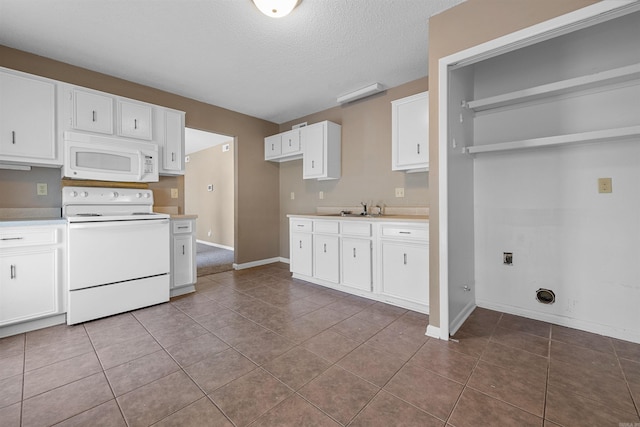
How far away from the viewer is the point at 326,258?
138 inches

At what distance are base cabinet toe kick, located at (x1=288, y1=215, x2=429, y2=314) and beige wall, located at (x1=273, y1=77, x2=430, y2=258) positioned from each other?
2.42 feet

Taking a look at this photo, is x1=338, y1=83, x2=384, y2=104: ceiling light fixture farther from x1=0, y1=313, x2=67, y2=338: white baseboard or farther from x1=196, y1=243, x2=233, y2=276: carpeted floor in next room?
x1=0, y1=313, x2=67, y2=338: white baseboard

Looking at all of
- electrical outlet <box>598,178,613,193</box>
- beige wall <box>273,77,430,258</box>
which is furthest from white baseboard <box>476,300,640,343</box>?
beige wall <box>273,77,430,258</box>

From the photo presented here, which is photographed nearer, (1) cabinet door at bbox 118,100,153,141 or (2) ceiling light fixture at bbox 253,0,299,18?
(2) ceiling light fixture at bbox 253,0,299,18

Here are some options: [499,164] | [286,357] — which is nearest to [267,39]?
[499,164]

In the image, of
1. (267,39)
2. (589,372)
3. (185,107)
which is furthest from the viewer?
(185,107)

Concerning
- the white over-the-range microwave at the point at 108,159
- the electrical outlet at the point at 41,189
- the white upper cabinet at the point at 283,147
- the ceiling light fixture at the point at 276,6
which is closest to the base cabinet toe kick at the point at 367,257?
the white upper cabinet at the point at 283,147

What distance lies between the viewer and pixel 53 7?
212 centimetres

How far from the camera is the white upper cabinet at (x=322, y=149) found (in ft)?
13.0

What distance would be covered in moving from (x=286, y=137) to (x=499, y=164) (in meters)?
3.01

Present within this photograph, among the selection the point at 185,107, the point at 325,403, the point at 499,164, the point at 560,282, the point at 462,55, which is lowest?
the point at 325,403

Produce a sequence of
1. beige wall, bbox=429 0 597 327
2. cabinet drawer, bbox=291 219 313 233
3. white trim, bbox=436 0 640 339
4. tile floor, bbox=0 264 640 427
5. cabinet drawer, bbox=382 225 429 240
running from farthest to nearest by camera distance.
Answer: cabinet drawer, bbox=291 219 313 233 < cabinet drawer, bbox=382 225 429 240 < beige wall, bbox=429 0 597 327 < white trim, bbox=436 0 640 339 < tile floor, bbox=0 264 640 427

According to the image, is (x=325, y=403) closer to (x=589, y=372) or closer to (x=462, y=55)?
(x=589, y=372)

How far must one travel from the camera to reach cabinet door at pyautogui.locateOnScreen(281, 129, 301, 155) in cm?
431
